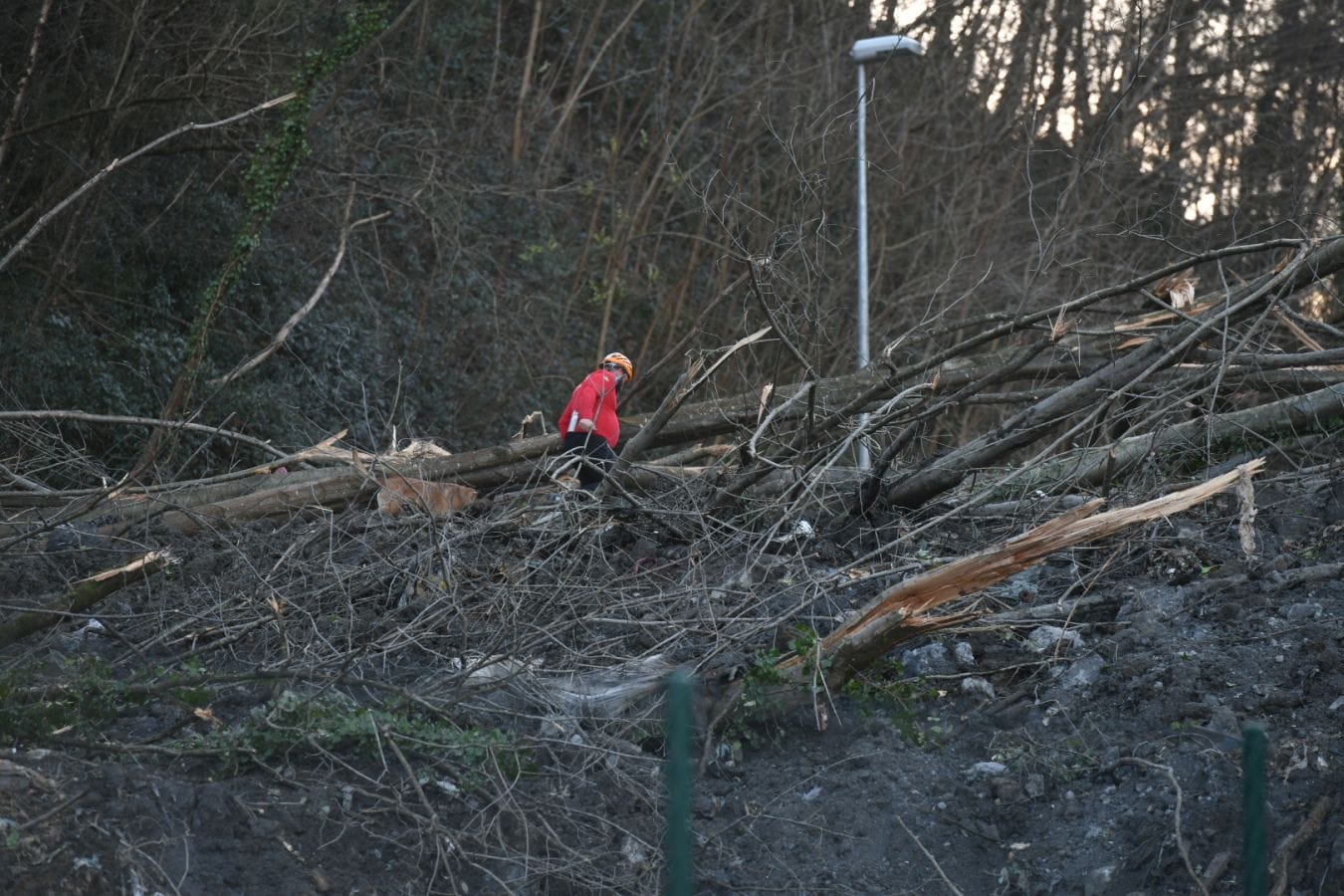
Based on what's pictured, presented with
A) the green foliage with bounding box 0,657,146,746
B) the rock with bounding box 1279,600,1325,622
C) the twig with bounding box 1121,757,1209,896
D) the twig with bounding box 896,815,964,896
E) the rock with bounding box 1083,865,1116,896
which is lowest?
the twig with bounding box 896,815,964,896

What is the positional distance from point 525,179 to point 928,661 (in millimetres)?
13678

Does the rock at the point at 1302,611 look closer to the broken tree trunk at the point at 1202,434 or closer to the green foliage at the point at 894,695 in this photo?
the green foliage at the point at 894,695

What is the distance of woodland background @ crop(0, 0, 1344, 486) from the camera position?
12.7 metres

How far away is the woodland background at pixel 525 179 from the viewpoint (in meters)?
12.7

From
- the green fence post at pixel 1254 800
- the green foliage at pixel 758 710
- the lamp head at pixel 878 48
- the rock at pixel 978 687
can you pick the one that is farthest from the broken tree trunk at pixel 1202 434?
the lamp head at pixel 878 48

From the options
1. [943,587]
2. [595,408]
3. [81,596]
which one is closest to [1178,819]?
[943,587]

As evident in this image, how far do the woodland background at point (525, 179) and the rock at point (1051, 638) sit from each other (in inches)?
212

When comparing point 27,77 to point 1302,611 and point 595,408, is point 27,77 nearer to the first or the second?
point 595,408

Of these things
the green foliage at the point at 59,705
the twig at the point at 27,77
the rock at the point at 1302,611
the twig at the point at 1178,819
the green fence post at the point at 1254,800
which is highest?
the twig at the point at 27,77

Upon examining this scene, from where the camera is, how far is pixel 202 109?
13023 mm

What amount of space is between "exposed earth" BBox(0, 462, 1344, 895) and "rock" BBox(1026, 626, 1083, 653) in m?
0.02

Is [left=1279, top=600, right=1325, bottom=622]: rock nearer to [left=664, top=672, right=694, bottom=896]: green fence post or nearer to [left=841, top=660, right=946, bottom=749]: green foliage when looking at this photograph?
[left=841, top=660, right=946, bottom=749]: green foliage

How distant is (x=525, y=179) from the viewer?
18.1 m

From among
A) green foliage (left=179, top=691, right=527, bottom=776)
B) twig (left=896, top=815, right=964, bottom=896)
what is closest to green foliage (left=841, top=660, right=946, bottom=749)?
A: twig (left=896, top=815, right=964, bottom=896)
